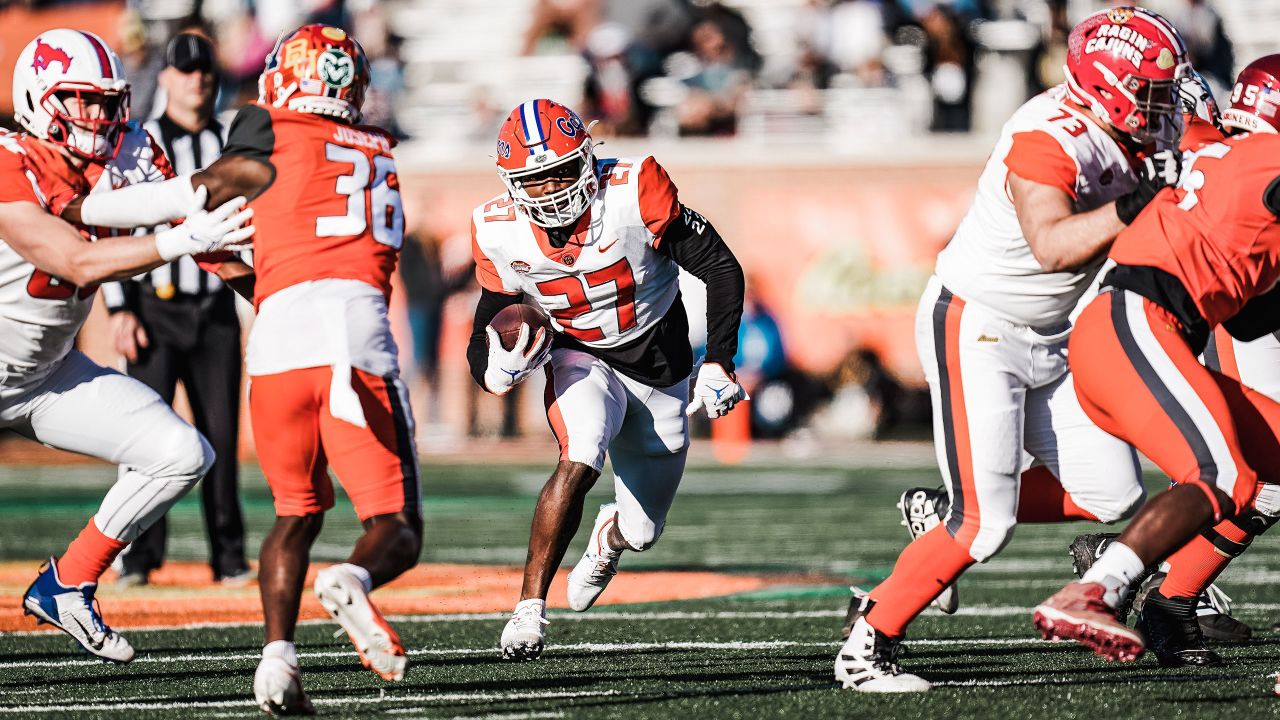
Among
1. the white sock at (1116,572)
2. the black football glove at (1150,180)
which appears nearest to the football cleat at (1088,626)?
the white sock at (1116,572)

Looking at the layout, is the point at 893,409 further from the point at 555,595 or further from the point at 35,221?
the point at 35,221

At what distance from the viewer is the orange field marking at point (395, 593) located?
254 inches

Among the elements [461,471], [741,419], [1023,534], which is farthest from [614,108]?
[1023,534]

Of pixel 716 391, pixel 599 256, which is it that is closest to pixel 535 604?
pixel 716 391

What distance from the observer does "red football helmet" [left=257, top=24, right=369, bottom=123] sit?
14.5 ft

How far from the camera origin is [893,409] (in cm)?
1603

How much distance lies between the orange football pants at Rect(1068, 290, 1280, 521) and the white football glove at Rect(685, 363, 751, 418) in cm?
108

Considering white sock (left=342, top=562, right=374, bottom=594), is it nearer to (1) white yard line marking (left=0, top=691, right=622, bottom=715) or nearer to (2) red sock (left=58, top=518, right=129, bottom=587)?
(1) white yard line marking (left=0, top=691, right=622, bottom=715)

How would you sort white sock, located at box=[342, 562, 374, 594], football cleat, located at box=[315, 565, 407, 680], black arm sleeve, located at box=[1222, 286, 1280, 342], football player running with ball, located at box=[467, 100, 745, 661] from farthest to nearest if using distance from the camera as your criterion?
football player running with ball, located at box=[467, 100, 745, 661]
black arm sleeve, located at box=[1222, 286, 1280, 342]
white sock, located at box=[342, 562, 374, 594]
football cleat, located at box=[315, 565, 407, 680]

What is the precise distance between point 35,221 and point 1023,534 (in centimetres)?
582

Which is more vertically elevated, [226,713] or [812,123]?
[226,713]

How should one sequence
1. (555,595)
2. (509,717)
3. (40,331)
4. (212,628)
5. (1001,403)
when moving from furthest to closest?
1. (555,595)
2. (212,628)
3. (40,331)
4. (1001,403)
5. (509,717)

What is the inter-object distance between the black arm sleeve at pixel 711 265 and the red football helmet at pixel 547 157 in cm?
31

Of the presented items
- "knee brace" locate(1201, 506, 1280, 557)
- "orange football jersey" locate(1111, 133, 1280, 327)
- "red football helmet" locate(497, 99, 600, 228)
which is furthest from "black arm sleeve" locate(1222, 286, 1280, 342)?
"red football helmet" locate(497, 99, 600, 228)
